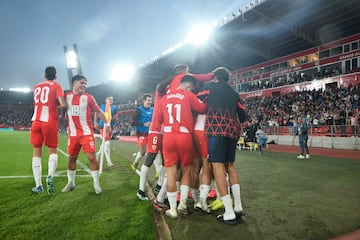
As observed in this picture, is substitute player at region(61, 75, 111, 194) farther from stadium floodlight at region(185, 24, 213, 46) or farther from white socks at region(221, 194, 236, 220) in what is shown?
stadium floodlight at region(185, 24, 213, 46)

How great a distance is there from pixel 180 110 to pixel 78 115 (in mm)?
2209

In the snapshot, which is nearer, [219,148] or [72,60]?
[219,148]

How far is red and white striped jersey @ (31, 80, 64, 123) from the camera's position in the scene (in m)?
5.07

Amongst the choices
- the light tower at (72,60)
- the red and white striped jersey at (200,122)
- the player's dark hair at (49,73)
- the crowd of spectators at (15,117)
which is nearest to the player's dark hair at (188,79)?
the red and white striped jersey at (200,122)

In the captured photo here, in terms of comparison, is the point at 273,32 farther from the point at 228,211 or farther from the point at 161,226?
the point at 161,226

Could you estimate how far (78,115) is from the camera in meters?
4.99

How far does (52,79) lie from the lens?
527 cm

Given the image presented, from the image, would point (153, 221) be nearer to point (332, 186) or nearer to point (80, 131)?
point (80, 131)

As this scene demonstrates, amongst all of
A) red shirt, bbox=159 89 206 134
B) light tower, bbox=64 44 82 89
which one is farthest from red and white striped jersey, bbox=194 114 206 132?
light tower, bbox=64 44 82 89

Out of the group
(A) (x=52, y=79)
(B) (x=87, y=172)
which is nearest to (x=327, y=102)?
(B) (x=87, y=172)

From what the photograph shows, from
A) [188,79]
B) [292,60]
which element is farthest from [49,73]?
[292,60]

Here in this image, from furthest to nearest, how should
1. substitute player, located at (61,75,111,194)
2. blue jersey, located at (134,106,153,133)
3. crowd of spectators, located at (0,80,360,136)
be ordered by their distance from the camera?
crowd of spectators, located at (0,80,360,136) → blue jersey, located at (134,106,153,133) → substitute player, located at (61,75,111,194)

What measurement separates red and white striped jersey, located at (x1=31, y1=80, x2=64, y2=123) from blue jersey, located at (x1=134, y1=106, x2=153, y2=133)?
2.37 meters

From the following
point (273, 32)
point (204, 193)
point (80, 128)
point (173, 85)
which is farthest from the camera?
point (273, 32)
